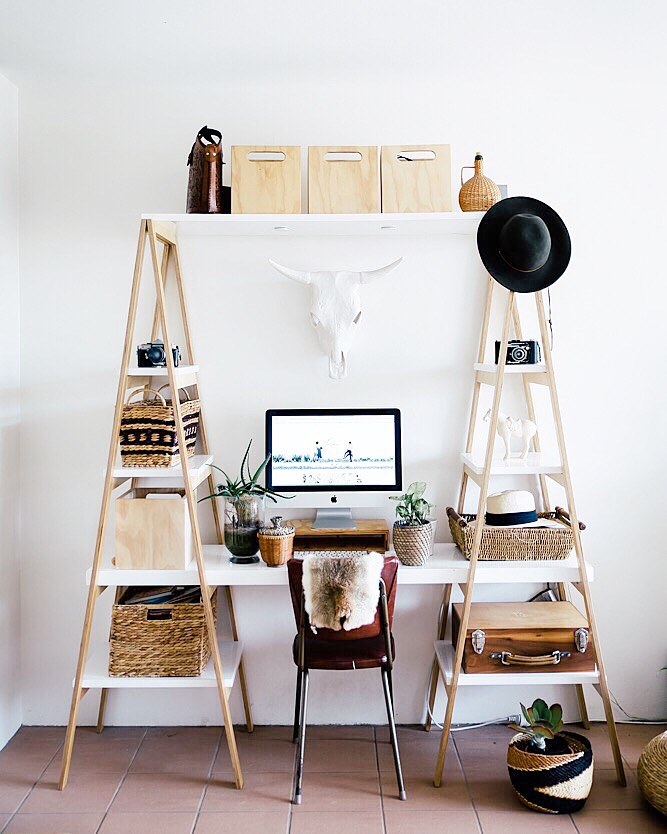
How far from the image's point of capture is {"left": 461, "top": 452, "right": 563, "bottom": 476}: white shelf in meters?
2.85

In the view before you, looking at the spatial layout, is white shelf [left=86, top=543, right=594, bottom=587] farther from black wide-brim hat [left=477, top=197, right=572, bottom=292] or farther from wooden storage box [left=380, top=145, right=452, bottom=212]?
wooden storage box [left=380, top=145, right=452, bottom=212]

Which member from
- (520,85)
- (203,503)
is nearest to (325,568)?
(203,503)

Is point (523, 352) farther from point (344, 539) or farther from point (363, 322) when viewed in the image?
point (344, 539)

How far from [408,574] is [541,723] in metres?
0.64

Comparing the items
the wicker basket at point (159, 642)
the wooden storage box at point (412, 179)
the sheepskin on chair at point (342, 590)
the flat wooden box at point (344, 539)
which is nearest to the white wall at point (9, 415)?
the wicker basket at point (159, 642)

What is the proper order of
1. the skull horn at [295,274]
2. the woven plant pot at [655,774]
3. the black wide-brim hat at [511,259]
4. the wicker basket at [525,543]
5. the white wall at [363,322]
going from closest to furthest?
the woven plant pot at [655,774] < the black wide-brim hat at [511,259] < the wicker basket at [525,543] < the skull horn at [295,274] < the white wall at [363,322]

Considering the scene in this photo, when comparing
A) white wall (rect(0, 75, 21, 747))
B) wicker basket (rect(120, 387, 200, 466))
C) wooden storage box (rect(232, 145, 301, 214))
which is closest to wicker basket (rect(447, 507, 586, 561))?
wicker basket (rect(120, 387, 200, 466))

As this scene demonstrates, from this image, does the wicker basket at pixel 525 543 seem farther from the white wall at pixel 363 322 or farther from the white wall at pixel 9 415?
the white wall at pixel 9 415

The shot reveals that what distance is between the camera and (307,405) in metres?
3.24

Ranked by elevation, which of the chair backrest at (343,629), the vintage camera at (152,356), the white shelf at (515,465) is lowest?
the chair backrest at (343,629)

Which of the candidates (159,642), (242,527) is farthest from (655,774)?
(159,642)

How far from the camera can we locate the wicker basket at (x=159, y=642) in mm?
2859

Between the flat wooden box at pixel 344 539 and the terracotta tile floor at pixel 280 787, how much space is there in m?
0.77

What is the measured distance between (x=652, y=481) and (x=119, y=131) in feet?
8.20
